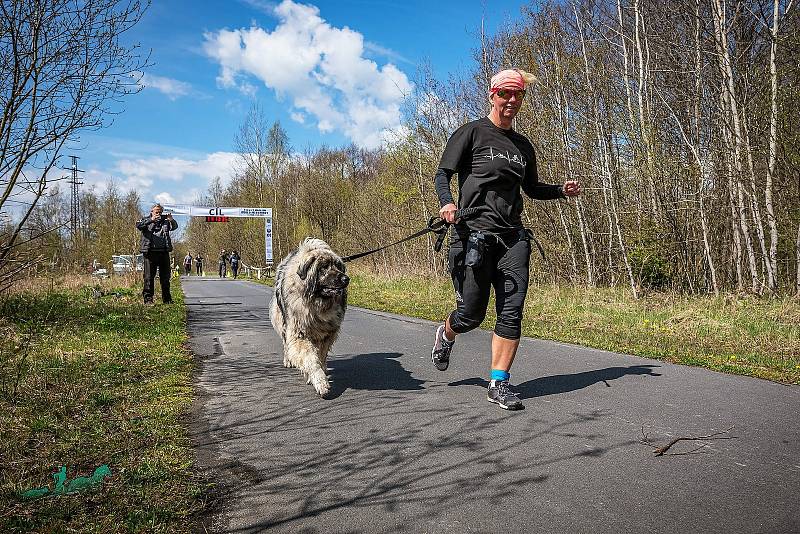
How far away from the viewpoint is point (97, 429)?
151 inches

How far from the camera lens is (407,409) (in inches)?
173

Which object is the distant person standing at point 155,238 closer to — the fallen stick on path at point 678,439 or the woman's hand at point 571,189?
the woman's hand at point 571,189

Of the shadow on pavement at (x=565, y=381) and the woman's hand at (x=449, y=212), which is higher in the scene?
the woman's hand at (x=449, y=212)

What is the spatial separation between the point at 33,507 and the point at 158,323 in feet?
24.1

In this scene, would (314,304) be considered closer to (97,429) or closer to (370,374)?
(370,374)

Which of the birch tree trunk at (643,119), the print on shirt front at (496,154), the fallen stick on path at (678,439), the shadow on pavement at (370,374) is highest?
the birch tree trunk at (643,119)

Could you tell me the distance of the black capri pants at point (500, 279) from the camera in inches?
180

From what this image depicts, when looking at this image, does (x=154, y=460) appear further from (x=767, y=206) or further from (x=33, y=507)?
(x=767, y=206)

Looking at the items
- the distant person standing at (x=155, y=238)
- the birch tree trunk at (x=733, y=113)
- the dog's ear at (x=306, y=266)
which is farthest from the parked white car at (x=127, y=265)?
the birch tree trunk at (x=733, y=113)

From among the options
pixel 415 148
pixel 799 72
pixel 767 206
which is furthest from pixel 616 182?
pixel 415 148

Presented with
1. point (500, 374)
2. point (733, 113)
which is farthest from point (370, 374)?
point (733, 113)

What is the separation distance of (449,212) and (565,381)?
2008 millimetres

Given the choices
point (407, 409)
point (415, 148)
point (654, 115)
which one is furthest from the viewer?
point (415, 148)

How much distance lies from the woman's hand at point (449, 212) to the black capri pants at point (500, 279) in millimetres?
223
